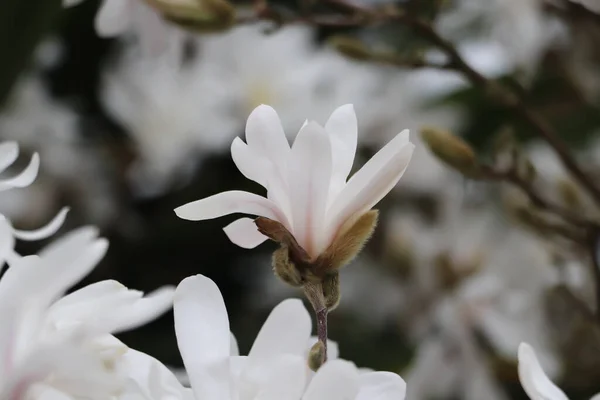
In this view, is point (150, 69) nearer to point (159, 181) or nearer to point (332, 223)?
point (159, 181)

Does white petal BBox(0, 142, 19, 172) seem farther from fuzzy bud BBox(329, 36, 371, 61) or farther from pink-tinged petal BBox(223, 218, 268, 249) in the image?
fuzzy bud BBox(329, 36, 371, 61)

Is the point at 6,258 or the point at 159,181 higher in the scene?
the point at 6,258

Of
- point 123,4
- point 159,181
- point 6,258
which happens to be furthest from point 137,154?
point 6,258

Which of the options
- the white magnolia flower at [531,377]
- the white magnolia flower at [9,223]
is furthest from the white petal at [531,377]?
the white magnolia flower at [9,223]

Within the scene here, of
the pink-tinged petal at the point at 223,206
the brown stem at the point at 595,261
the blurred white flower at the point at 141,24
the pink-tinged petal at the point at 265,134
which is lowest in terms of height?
the brown stem at the point at 595,261

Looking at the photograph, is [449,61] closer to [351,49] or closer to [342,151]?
[351,49]

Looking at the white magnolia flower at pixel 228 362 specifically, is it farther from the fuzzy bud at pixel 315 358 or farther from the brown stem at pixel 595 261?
the brown stem at pixel 595 261

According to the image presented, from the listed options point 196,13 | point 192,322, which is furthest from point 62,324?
point 196,13
